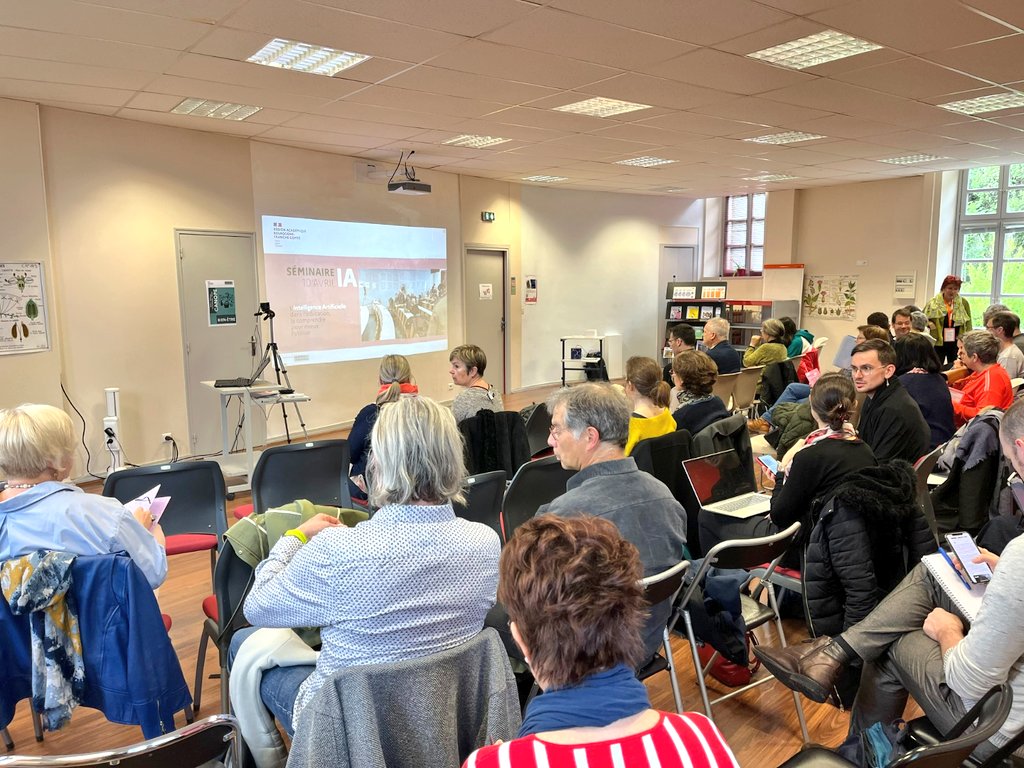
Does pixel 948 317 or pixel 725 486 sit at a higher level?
pixel 948 317

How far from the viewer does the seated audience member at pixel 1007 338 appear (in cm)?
562

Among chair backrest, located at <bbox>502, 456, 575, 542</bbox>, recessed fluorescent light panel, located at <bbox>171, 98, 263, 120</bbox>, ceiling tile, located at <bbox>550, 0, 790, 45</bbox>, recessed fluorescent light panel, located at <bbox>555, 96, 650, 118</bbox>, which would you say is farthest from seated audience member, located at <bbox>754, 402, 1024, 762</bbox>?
recessed fluorescent light panel, located at <bbox>171, 98, 263, 120</bbox>

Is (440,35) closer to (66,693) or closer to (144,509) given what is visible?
(144,509)

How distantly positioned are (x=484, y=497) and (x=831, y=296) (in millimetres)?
10462

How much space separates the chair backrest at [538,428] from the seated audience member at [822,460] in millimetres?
2051

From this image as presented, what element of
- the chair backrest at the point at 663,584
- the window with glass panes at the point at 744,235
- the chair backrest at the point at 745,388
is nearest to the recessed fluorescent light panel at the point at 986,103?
the chair backrest at the point at 745,388

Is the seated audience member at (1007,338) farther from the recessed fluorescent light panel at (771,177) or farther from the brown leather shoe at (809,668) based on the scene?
the recessed fluorescent light panel at (771,177)

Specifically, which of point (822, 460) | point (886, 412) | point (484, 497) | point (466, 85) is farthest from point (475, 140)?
point (822, 460)

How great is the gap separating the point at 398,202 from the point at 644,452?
6.38m

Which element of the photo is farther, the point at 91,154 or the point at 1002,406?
the point at 91,154

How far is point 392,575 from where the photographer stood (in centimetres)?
157

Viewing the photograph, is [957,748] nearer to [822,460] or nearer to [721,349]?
[822,460]

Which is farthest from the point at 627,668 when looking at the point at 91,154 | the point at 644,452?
the point at 91,154

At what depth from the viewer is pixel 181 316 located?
6.82 m
